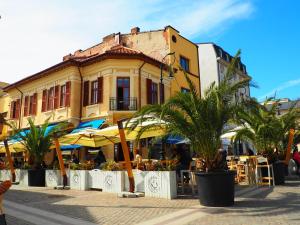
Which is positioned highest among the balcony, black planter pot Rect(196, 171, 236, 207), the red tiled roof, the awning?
the red tiled roof

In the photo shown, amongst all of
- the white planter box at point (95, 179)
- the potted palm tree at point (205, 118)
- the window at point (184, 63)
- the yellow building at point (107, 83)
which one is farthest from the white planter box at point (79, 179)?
the window at point (184, 63)

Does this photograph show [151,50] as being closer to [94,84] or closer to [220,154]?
[94,84]

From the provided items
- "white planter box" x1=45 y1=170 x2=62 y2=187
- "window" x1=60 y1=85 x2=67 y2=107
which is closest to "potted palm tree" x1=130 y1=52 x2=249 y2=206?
"white planter box" x1=45 y1=170 x2=62 y2=187

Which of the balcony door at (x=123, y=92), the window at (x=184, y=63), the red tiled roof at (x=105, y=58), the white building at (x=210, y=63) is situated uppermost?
the white building at (x=210, y=63)

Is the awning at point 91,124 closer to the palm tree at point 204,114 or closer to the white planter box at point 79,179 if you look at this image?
the white planter box at point 79,179

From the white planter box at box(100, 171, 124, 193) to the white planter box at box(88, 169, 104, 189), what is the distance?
186 mm

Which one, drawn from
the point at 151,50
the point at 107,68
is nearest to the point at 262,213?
the point at 107,68

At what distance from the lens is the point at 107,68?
20938 mm

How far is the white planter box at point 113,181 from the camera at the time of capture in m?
11.0

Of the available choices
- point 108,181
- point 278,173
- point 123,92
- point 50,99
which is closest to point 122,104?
point 123,92

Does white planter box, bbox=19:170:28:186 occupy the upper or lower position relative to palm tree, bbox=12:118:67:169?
lower

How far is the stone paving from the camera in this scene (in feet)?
21.1

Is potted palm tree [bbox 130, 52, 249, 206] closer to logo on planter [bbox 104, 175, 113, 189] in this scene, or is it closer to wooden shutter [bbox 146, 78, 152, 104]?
logo on planter [bbox 104, 175, 113, 189]

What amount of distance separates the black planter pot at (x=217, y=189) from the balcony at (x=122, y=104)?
12.5 meters
